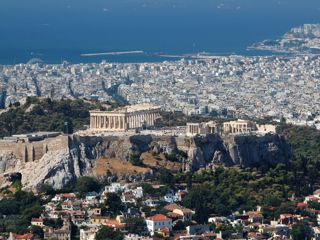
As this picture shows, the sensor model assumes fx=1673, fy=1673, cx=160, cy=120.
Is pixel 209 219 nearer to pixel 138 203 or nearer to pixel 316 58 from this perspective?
pixel 138 203

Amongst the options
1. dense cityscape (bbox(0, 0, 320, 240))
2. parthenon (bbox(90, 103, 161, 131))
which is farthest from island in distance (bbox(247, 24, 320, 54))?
parthenon (bbox(90, 103, 161, 131))

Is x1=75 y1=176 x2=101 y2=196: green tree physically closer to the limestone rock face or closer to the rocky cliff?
the rocky cliff

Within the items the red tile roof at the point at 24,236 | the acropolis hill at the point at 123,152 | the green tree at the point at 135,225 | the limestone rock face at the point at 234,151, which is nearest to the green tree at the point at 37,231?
the red tile roof at the point at 24,236

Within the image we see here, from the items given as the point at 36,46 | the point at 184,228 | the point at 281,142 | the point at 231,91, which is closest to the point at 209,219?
the point at 184,228

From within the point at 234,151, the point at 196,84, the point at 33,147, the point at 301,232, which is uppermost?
the point at 196,84

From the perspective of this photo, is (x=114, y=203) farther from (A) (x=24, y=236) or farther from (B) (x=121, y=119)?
(B) (x=121, y=119)

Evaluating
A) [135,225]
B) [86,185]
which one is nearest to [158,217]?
[135,225]
